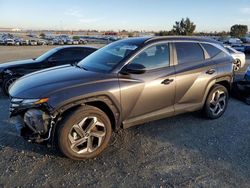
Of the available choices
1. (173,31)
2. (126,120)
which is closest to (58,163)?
(126,120)

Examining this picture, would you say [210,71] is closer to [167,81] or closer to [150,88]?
[167,81]

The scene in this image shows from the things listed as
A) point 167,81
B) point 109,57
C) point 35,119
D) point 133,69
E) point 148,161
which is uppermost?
point 109,57

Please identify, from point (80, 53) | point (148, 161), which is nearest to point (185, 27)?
point (80, 53)

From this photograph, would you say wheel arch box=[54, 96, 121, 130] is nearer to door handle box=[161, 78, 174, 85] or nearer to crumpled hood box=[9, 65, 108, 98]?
crumpled hood box=[9, 65, 108, 98]

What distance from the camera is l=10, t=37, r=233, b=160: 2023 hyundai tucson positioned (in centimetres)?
327

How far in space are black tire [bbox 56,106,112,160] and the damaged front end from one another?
0.16m

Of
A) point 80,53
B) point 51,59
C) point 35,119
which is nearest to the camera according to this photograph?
point 35,119

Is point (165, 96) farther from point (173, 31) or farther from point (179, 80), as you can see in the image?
point (173, 31)

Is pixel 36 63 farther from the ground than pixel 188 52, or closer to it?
closer to it

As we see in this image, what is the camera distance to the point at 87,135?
348 centimetres

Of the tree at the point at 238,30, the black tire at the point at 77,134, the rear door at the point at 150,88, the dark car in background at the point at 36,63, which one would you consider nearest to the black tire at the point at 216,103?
the rear door at the point at 150,88

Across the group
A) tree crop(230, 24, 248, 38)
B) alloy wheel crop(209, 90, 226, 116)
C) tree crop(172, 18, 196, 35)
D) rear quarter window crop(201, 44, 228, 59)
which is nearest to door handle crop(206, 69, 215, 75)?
rear quarter window crop(201, 44, 228, 59)

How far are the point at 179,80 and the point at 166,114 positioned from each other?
0.61m

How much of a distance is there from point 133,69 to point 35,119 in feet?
4.98
